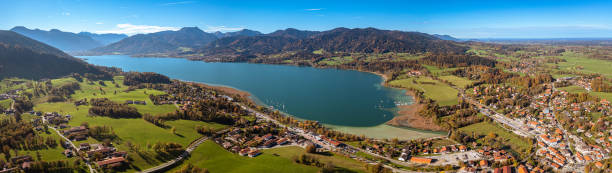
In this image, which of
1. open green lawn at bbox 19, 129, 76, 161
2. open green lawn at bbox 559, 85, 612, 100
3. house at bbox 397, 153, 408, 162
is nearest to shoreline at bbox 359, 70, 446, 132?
house at bbox 397, 153, 408, 162

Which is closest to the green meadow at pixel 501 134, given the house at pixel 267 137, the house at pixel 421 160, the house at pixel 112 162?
the house at pixel 421 160

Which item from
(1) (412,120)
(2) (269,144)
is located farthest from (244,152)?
(1) (412,120)

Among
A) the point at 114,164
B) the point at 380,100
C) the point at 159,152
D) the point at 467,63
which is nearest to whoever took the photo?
the point at 114,164

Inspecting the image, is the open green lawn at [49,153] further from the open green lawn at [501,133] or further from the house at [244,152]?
the open green lawn at [501,133]

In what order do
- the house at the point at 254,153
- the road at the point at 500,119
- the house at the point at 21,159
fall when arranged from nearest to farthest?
1. the house at the point at 21,159
2. the house at the point at 254,153
3. the road at the point at 500,119

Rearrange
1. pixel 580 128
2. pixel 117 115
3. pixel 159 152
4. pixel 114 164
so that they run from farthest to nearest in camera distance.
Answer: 1. pixel 117 115
2. pixel 580 128
3. pixel 159 152
4. pixel 114 164

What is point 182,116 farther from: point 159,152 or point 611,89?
point 611,89

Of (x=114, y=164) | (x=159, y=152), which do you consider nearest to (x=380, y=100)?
(x=159, y=152)
